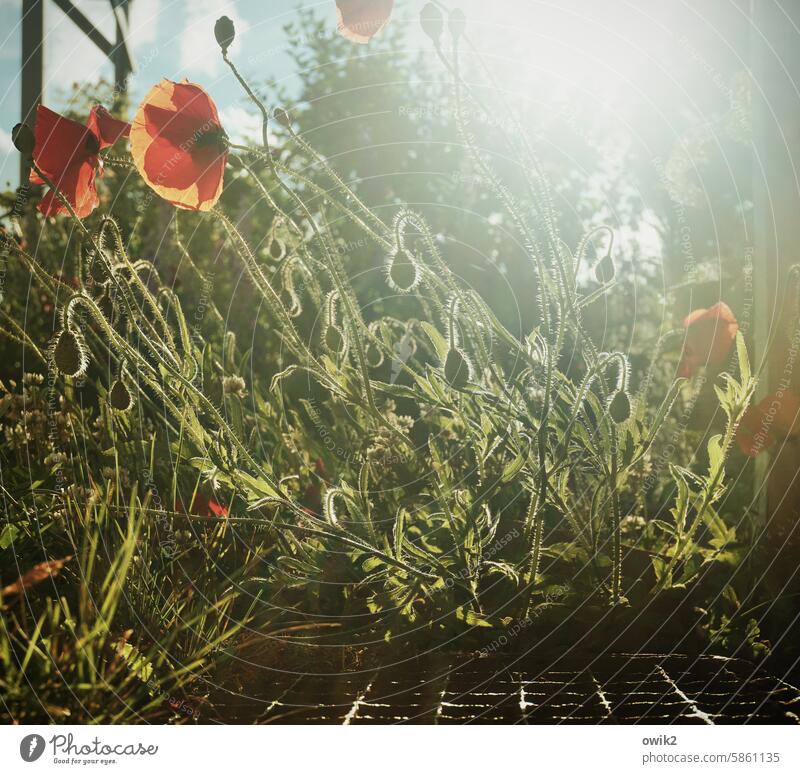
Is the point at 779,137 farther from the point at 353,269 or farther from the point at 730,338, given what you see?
the point at 353,269

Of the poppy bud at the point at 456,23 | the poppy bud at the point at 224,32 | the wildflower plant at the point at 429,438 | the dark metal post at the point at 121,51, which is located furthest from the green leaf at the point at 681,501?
the dark metal post at the point at 121,51

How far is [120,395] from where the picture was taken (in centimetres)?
58

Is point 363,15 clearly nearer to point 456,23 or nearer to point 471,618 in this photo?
point 456,23

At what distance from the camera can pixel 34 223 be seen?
91 cm

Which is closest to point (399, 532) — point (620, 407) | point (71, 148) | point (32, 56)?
point (620, 407)

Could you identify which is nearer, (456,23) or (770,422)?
(456,23)

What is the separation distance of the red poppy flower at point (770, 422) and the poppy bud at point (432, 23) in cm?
43

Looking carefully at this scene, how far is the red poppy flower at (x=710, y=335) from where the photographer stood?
0.67 meters

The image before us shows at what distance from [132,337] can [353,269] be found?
28cm

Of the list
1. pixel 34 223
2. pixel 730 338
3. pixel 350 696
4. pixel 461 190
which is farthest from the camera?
pixel 34 223

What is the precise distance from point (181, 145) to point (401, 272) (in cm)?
21

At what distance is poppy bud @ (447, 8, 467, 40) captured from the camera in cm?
54

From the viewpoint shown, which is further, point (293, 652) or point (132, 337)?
point (132, 337)
